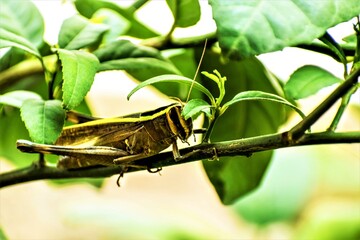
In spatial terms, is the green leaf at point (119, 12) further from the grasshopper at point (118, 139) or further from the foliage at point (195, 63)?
the grasshopper at point (118, 139)

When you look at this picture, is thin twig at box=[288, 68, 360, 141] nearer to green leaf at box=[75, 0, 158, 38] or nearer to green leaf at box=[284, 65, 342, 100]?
green leaf at box=[284, 65, 342, 100]

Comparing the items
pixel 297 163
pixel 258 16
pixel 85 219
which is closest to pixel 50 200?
pixel 85 219

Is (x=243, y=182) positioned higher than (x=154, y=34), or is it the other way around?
(x=154, y=34)

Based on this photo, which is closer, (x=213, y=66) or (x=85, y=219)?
(x=213, y=66)

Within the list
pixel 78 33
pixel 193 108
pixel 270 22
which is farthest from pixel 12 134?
pixel 270 22

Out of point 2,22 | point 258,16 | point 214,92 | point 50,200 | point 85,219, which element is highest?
point 258,16

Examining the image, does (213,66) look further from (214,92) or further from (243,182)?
(243,182)

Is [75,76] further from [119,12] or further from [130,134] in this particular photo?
[119,12]
